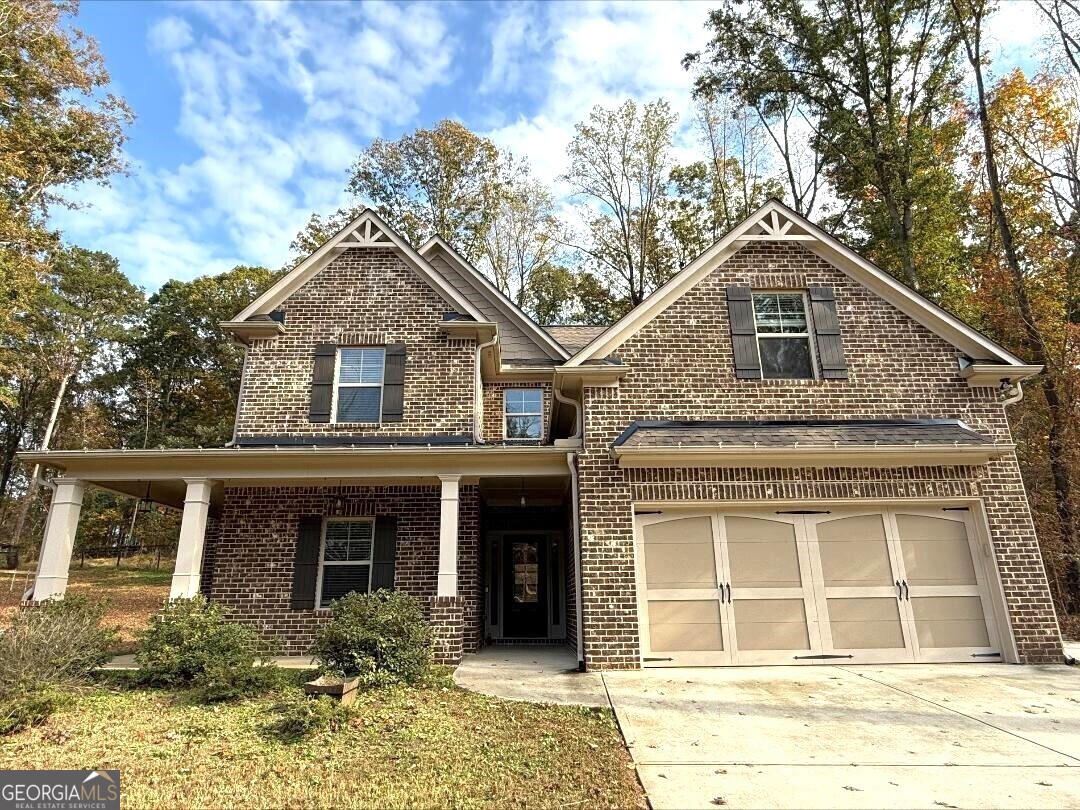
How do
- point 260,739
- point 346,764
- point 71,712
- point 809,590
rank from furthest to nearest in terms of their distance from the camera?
point 809,590, point 71,712, point 260,739, point 346,764

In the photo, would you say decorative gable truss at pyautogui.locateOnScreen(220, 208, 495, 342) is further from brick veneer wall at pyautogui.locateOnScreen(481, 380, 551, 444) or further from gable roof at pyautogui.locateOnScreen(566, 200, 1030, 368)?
gable roof at pyautogui.locateOnScreen(566, 200, 1030, 368)

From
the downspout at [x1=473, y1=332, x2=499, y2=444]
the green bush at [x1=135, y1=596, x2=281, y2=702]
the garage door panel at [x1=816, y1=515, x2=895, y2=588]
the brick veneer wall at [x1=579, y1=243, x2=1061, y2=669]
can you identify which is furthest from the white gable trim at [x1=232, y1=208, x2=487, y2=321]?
the garage door panel at [x1=816, y1=515, x2=895, y2=588]

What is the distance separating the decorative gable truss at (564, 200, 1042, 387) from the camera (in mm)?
9344

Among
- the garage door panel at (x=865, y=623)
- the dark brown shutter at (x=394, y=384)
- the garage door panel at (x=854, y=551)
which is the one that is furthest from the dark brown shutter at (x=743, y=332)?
the dark brown shutter at (x=394, y=384)

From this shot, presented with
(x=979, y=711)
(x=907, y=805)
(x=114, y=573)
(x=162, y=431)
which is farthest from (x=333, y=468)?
(x=162, y=431)

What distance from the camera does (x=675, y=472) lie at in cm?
880

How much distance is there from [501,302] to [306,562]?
7516 millimetres

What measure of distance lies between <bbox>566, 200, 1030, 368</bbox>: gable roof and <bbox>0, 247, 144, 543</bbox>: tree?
82.8 ft

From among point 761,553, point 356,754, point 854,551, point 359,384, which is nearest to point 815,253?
point 854,551

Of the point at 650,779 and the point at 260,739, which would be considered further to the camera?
the point at 260,739

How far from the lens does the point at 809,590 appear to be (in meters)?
8.60

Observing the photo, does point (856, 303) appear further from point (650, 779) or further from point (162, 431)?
point (162, 431)

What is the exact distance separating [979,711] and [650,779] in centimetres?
409

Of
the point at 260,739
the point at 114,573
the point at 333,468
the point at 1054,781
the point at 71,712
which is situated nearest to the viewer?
the point at 1054,781
